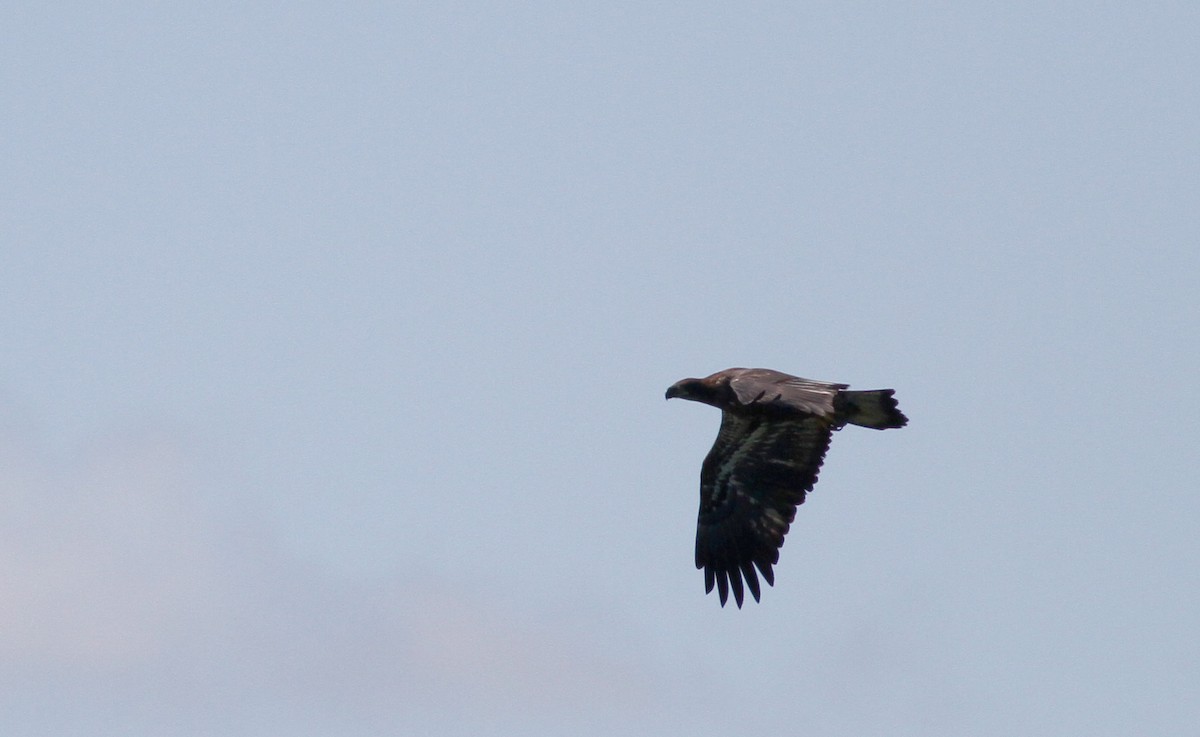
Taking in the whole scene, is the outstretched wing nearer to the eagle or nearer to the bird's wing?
the eagle

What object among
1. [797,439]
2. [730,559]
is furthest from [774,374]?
[730,559]

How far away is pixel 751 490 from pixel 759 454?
0.48 m

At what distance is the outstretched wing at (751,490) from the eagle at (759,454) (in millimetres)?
12

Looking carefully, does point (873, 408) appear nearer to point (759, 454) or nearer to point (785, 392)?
point (785, 392)

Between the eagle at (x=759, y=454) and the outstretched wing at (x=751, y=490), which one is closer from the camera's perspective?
the eagle at (x=759, y=454)

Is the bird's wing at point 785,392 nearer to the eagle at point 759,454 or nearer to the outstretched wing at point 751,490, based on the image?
the eagle at point 759,454

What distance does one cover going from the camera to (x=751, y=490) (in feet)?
65.9

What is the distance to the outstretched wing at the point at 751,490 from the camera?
64.2 ft

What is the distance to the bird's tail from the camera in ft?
61.8

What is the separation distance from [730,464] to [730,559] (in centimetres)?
121

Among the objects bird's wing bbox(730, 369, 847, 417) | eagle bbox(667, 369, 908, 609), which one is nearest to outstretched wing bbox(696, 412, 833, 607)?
eagle bbox(667, 369, 908, 609)

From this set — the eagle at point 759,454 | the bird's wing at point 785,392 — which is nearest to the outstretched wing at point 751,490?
the eagle at point 759,454

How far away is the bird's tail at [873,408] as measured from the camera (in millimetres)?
18844

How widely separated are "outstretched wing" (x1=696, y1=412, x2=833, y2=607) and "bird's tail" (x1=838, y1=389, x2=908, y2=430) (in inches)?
11.6
